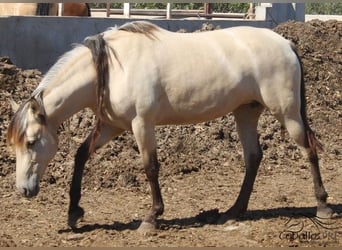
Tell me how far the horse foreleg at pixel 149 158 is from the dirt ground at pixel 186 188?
0.11m

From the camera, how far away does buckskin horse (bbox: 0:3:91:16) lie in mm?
12758

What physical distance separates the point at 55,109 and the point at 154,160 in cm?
84

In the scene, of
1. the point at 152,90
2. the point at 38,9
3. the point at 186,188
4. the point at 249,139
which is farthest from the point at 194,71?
the point at 38,9

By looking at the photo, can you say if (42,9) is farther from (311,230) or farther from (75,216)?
(311,230)

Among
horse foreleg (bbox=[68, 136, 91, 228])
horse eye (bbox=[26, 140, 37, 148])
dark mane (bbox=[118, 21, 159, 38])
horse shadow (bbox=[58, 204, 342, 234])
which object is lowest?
horse shadow (bbox=[58, 204, 342, 234])

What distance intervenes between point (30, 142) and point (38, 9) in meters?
7.34

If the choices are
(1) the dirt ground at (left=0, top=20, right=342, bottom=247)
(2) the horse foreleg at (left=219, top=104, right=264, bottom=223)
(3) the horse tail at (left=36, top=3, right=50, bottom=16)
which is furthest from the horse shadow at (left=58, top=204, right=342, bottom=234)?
(3) the horse tail at (left=36, top=3, right=50, bottom=16)

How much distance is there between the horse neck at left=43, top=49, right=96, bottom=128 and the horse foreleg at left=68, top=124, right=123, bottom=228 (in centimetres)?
36

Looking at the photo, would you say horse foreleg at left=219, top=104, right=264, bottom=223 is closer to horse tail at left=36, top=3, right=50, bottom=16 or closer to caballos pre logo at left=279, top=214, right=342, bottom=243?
caballos pre logo at left=279, top=214, right=342, bottom=243

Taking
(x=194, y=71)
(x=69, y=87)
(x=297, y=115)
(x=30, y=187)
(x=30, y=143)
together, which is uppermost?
(x=194, y=71)

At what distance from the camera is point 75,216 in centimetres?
612

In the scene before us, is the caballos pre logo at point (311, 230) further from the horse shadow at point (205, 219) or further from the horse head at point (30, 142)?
the horse head at point (30, 142)

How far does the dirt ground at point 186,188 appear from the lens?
586 centimetres

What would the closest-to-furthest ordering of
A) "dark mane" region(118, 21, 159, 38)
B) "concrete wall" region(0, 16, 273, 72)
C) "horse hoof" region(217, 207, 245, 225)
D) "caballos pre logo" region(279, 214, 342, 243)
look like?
"caballos pre logo" region(279, 214, 342, 243), "dark mane" region(118, 21, 159, 38), "horse hoof" region(217, 207, 245, 225), "concrete wall" region(0, 16, 273, 72)
